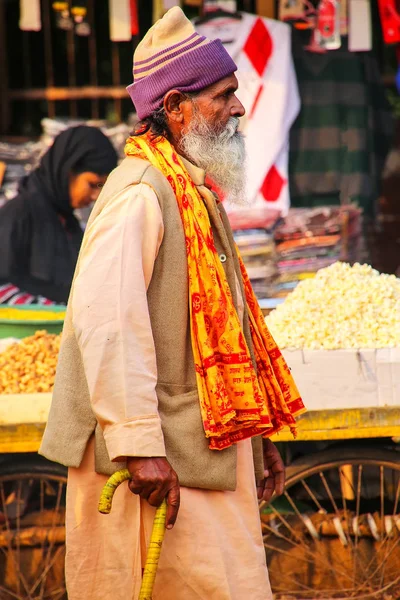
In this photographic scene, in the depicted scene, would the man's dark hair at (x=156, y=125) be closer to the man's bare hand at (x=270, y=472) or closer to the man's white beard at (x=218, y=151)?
the man's white beard at (x=218, y=151)

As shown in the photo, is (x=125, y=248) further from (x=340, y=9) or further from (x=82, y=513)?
(x=340, y=9)

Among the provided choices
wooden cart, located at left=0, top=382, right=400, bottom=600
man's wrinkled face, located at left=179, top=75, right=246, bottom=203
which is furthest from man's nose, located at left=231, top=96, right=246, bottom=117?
wooden cart, located at left=0, top=382, right=400, bottom=600

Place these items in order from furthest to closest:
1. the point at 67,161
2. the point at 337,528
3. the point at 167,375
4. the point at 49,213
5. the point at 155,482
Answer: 1. the point at 49,213
2. the point at 67,161
3. the point at 337,528
4. the point at 167,375
5. the point at 155,482

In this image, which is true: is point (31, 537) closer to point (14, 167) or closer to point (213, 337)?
point (213, 337)

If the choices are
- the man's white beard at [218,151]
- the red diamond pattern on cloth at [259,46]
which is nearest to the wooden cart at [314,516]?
the man's white beard at [218,151]

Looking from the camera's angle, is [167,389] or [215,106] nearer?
[167,389]

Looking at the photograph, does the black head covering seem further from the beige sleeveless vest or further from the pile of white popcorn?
the beige sleeveless vest

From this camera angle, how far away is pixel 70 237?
5684mm

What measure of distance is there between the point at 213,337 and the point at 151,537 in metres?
0.52

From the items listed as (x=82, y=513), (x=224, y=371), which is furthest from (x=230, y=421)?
(x=82, y=513)

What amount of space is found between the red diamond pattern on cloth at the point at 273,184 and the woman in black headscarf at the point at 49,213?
928mm

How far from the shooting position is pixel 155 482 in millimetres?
2182

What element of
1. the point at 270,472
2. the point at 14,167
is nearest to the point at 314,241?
the point at 14,167

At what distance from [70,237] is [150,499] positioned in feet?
12.0
